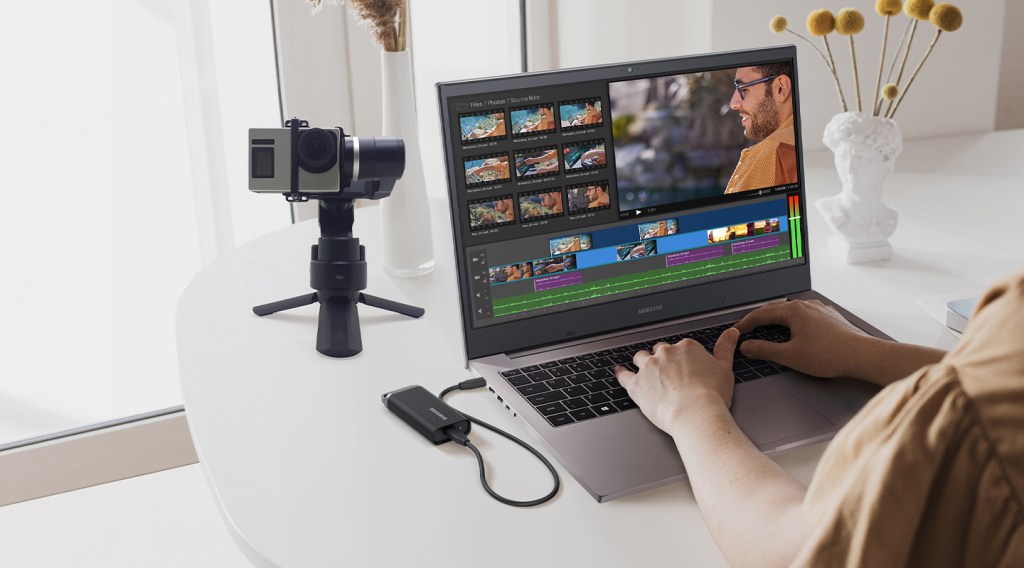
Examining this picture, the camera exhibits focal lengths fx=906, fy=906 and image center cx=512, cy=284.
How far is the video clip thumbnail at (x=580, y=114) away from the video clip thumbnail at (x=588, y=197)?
0.07 meters

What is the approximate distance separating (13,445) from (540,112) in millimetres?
1501

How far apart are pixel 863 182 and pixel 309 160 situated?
82 centimetres

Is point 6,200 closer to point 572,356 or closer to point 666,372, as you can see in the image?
point 572,356

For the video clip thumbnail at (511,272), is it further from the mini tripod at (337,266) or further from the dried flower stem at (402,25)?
the dried flower stem at (402,25)

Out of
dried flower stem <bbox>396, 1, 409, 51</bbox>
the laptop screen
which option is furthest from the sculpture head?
dried flower stem <bbox>396, 1, 409, 51</bbox>

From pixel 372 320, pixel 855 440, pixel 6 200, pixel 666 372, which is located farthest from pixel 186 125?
pixel 855 440

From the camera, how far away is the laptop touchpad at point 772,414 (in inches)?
32.5

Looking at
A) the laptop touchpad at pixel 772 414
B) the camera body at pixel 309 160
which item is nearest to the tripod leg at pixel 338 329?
the camera body at pixel 309 160

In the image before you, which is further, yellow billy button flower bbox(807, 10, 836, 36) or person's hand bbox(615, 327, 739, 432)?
yellow billy button flower bbox(807, 10, 836, 36)

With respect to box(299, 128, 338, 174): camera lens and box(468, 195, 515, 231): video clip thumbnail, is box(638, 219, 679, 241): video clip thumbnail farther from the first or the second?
box(299, 128, 338, 174): camera lens

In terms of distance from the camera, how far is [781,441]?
0.81 metres

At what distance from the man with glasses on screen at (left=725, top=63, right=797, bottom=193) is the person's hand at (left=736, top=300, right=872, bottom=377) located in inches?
6.6

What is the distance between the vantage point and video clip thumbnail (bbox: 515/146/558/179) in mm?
994

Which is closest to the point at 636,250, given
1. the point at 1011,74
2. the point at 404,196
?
the point at 404,196
